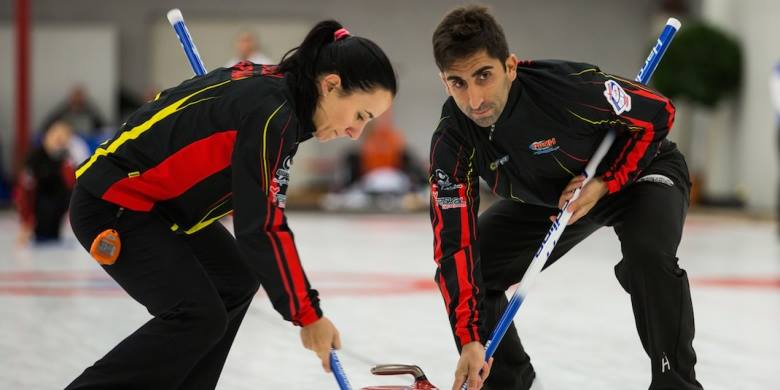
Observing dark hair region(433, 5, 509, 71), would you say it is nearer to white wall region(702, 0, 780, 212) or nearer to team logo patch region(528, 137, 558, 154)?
team logo patch region(528, 137, 558, 154)

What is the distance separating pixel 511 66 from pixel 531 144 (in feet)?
0.75

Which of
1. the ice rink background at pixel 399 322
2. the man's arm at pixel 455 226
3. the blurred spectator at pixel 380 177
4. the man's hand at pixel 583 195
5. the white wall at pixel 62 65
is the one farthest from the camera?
the white wall at pixel 62 65

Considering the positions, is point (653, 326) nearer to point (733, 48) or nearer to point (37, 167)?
point (37, 167)

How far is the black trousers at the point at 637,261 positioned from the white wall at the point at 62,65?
459 inches

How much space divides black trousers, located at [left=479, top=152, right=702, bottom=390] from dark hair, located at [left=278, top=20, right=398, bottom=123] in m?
A: 0.80

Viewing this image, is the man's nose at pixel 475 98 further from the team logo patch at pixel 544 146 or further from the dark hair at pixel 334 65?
the dark hair at pixel 334 65

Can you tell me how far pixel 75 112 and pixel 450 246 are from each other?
11.6 m

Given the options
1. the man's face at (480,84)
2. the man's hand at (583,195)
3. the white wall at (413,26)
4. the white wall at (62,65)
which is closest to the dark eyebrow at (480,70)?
the man's face at (480,84)

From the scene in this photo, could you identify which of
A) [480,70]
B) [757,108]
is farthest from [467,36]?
[757,108]

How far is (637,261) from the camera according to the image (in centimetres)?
286

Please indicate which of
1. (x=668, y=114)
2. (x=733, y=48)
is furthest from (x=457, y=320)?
(x=733, y=48)

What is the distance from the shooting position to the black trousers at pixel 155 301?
8.10 ft

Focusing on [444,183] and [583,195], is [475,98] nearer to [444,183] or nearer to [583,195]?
[444,183]

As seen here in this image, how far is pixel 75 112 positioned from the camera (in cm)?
1362
